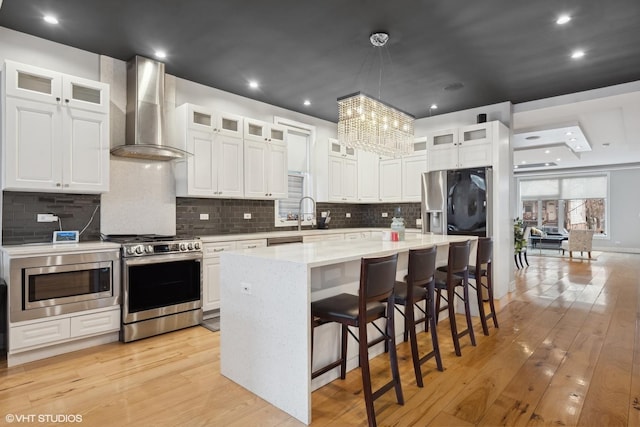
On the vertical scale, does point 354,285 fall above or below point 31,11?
below

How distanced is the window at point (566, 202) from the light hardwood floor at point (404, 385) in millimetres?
10281

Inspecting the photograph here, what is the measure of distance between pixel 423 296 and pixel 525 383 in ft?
2.98

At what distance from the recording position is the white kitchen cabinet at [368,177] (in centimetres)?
643

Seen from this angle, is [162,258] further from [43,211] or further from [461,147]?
[461,147]

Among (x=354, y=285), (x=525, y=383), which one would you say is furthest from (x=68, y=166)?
(x=525, y=383)

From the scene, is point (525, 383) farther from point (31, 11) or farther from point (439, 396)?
point (31, 11)

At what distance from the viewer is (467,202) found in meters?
5.11

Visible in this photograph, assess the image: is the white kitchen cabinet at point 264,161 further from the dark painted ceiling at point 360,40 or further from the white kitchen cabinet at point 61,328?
the white kitchen cabinet at point 61,328

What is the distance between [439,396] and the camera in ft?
7.56

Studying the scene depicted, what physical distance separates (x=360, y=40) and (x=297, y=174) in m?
2.85

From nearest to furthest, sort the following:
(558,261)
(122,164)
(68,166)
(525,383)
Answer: (525,383), (68,166), (122,164), (558,261)

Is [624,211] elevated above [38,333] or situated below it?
above

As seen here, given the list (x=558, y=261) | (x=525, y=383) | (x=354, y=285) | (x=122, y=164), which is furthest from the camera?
(x=558, y=261)

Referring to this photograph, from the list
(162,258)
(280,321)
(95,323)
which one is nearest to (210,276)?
(162,258)
